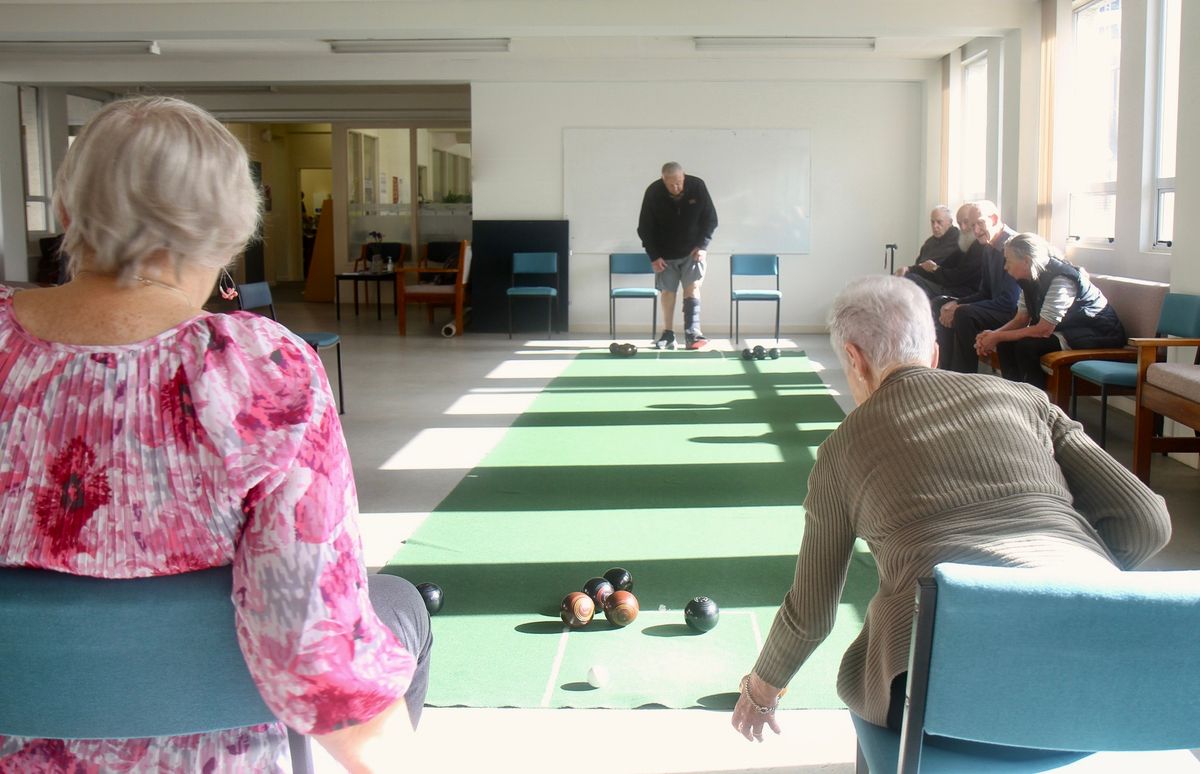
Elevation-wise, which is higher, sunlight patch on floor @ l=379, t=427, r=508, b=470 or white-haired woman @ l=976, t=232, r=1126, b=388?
white-haired woman @ l=976, t=232, r=1126, b=388

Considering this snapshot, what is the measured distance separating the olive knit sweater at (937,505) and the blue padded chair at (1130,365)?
3.93m

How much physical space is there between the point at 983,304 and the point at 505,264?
19.1 ft

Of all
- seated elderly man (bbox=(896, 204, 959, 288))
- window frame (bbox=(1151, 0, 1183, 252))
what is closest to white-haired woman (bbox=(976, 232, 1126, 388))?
window frame (bbox=(1151, 0, 1183, 252))

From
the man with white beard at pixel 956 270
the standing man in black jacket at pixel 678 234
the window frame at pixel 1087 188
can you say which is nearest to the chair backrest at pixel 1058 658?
the window frame at pixel 1087 188

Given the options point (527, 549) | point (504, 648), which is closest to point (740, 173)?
point (527, 549)

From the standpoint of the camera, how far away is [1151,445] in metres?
5.23

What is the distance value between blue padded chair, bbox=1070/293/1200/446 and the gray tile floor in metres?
0.36

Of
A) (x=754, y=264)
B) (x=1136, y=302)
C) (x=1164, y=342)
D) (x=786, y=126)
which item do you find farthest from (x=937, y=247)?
(x=1164, y=342)

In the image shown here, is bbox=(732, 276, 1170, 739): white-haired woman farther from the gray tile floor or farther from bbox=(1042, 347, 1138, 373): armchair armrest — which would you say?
bbox=(1042, 347, 1138, 373): armchair armrest

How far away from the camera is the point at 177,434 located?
4.18 feet

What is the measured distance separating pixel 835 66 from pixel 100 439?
11601 mm

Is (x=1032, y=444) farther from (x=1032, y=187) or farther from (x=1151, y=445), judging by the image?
(x=1032, y=187)

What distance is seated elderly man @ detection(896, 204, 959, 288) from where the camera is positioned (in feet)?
31.0

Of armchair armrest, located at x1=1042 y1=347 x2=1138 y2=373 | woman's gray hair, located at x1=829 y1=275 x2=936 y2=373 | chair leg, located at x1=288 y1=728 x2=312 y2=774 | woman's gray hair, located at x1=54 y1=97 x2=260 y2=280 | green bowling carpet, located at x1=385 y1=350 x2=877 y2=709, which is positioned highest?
woman's gray hair, located at x1=54 y1=97 x2=260 y2=280
